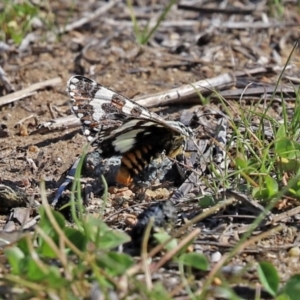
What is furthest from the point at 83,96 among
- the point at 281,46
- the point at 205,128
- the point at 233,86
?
the point at 281,46

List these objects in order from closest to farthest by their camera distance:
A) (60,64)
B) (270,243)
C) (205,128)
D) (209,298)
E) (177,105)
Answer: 1. (209,298)
2. (270,243)
3. (205,128)
4. (177,105)
5. (60,64)

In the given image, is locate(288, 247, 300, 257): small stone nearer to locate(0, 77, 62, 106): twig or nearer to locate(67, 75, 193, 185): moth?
locate(67, 75, 193, 185): moth

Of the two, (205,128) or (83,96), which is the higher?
(83,96)

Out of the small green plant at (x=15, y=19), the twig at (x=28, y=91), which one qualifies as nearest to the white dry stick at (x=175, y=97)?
the twig at (x=28, y=91)

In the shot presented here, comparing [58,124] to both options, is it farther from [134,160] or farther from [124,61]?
[124,61]

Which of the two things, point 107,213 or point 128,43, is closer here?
point 107,213

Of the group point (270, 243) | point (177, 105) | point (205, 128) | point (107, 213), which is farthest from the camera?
point (177, 105)

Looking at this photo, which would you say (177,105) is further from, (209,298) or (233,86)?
(209,298)
